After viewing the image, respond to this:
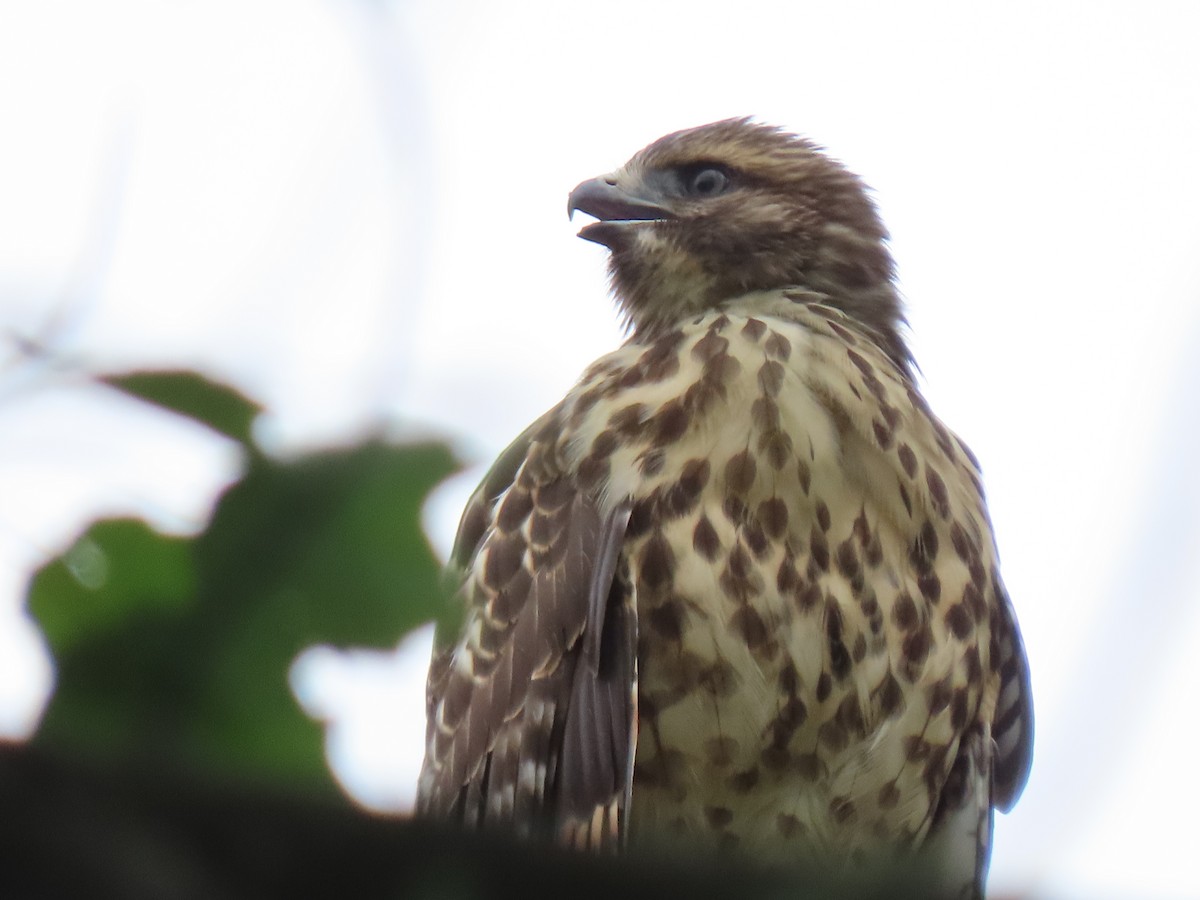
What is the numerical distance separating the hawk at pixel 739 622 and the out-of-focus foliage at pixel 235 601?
97.2 inches

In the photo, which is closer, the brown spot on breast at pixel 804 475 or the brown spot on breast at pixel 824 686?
the brown spot on breast at pixel 824 686

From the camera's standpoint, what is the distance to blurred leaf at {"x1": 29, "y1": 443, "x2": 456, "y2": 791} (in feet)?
3.22

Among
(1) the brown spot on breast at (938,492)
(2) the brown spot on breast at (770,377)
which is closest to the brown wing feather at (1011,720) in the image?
(1) the brown spot on breast at (938,492)

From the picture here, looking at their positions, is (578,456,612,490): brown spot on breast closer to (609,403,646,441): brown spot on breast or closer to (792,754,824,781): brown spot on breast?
(609,403,646,441): brown spot on breast

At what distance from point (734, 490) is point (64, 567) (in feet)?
9.50

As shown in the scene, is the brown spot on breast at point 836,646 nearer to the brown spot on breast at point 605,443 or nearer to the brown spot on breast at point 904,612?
the brown spot on breast at point 904,612

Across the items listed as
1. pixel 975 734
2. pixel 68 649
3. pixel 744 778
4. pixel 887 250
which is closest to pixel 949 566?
pixel 975 734

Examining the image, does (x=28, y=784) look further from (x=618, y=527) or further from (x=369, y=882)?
(x=618, y=527)

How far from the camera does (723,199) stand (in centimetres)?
493

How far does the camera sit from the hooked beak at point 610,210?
4.94 metres

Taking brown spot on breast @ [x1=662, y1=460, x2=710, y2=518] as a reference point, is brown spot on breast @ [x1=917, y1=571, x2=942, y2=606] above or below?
below

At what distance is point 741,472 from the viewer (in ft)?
12.5

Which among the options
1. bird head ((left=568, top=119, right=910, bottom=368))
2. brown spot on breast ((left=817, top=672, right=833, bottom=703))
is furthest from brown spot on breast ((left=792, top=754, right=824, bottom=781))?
bird head ((left=568, top=119, right=910, bottom=368))

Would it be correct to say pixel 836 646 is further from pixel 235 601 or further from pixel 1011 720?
pixel 235 601
